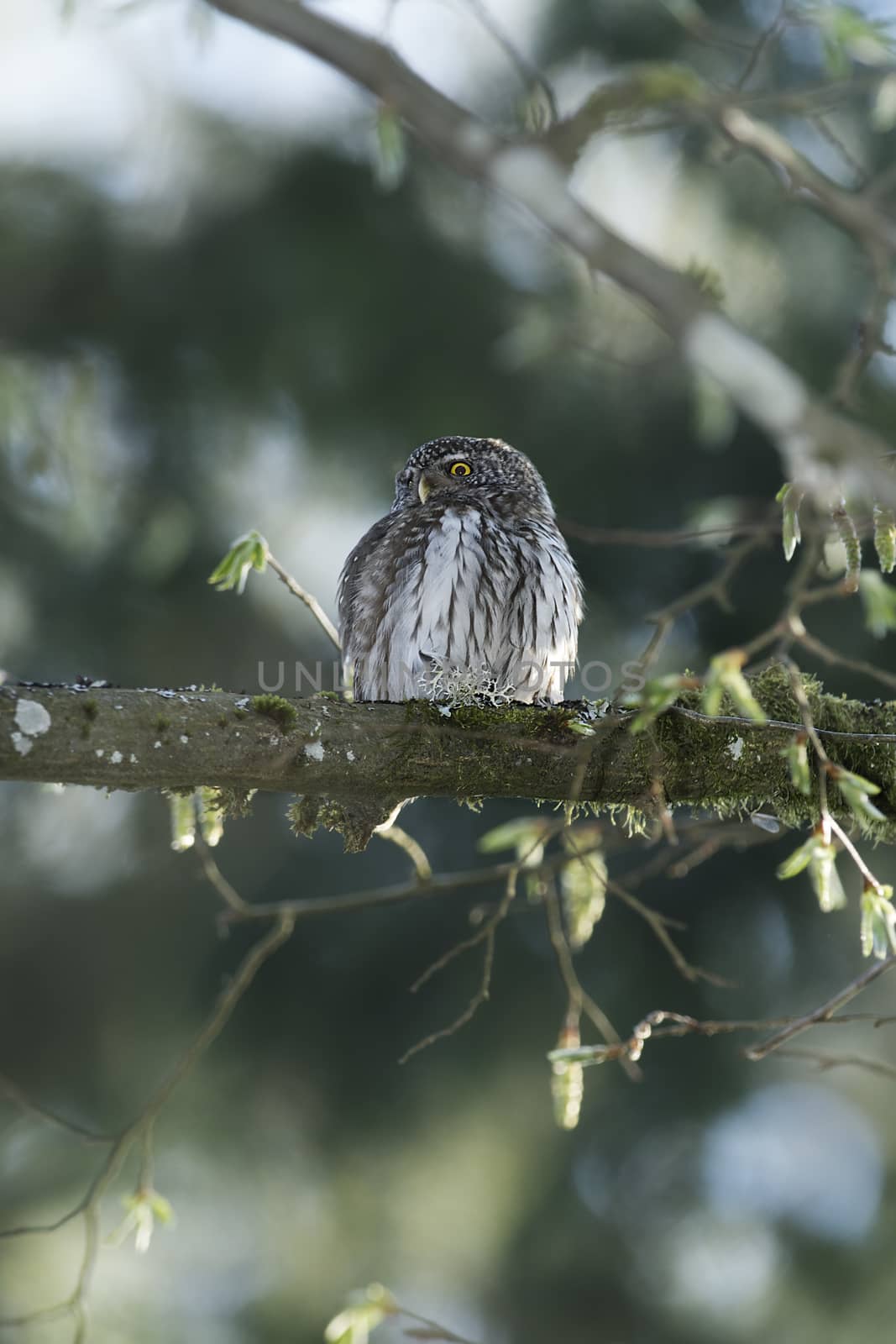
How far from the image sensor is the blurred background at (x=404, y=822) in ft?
22.8

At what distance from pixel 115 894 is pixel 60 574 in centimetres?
194

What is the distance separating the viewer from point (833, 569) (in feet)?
6.66

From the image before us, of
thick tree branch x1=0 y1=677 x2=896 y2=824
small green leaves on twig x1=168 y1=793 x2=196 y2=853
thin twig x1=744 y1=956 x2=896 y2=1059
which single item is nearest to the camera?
thin twig x1=744 y1=956 x2=896 y2=1059

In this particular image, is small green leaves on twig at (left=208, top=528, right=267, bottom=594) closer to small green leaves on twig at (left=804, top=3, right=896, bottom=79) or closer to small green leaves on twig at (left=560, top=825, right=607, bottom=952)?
small green leaves on twig at (left=560, top=825, right=607, bottom=952)

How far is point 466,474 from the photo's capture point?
5.11 m

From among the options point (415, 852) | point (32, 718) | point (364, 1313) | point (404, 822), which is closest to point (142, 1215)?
point (364, 1313)

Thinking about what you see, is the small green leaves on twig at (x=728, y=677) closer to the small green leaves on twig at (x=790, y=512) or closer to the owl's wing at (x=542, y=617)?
the small green leaves on twig at (x=790, y=512)

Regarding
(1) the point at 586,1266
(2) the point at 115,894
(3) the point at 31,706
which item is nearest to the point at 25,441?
(3) the point at 31,706

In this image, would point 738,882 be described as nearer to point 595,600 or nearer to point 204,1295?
point 595,600

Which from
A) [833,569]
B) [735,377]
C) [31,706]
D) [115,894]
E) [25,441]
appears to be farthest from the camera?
[115,894]

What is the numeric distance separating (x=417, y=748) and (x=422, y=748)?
0.04ft

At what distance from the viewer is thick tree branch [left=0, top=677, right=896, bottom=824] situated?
8.86ft

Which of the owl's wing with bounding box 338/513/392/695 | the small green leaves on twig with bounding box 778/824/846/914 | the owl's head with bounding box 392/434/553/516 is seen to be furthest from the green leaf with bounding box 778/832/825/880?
the owl's head with bounding box 392/434/553/516

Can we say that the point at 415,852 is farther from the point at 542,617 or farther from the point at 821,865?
the point at 821,865
